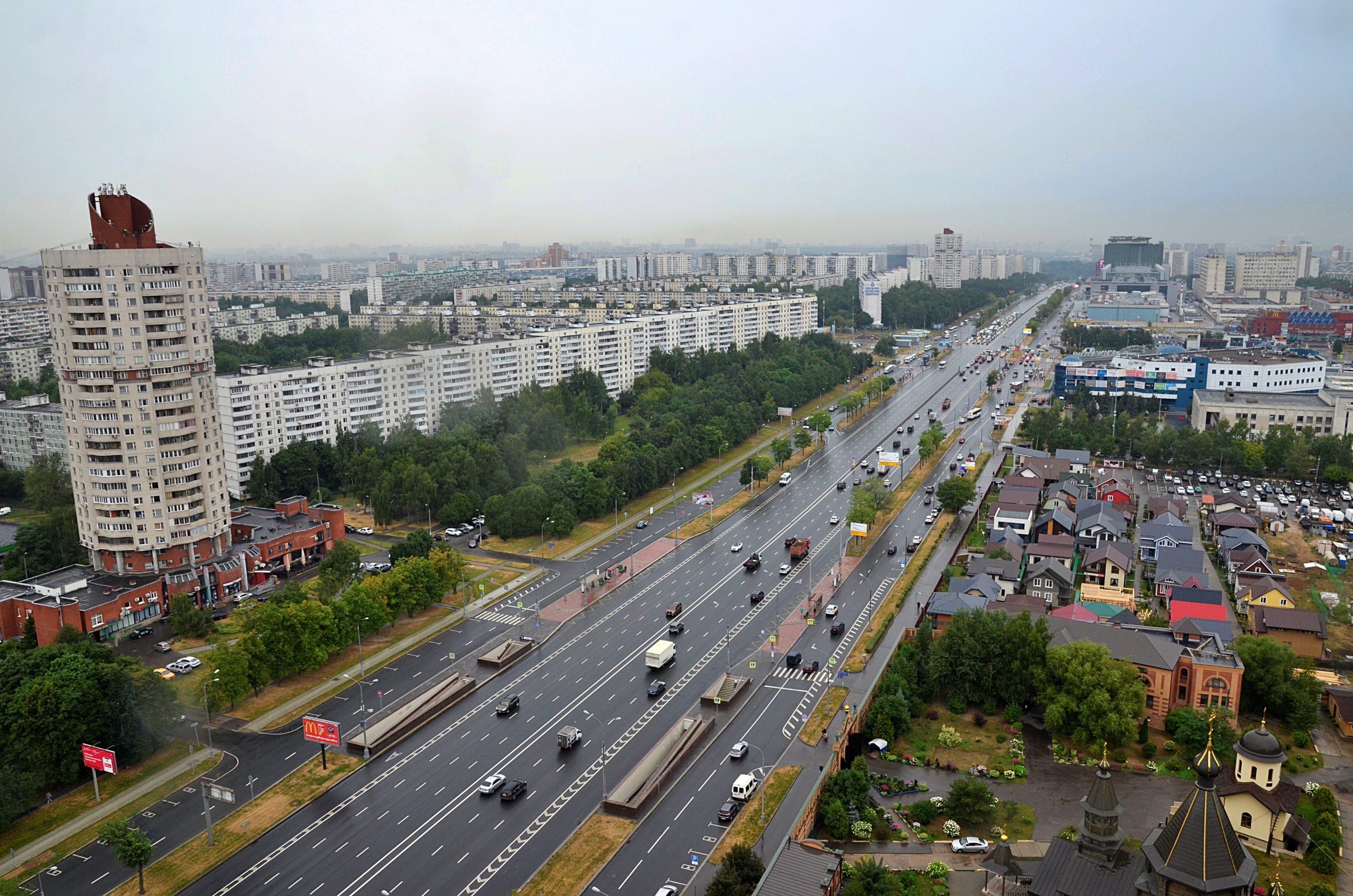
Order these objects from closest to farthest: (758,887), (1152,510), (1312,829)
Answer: (758,887) → (1312,829) → (1152,510)

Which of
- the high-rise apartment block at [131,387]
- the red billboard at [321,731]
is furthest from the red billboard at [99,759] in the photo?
the high-rise apartment block at [131,387]

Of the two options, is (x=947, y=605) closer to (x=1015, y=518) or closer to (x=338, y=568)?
(x=1015, y=518)

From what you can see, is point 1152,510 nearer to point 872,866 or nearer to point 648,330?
point 872,866

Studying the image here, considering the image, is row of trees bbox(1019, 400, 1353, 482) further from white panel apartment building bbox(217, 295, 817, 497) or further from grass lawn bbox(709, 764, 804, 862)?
grass lawn bbox(709, 764, 804, 862)

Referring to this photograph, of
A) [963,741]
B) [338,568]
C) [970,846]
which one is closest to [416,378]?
[338,568]

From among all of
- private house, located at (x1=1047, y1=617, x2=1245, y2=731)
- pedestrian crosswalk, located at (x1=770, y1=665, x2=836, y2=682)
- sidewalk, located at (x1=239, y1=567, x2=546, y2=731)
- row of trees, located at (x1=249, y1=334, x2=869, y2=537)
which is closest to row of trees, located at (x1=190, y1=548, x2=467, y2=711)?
sidewalk, located at (x1=239, y1=567, x2=546, y2=731)

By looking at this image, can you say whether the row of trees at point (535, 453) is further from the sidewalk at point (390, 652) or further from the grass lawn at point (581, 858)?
the grass lawn at point (581, 858)

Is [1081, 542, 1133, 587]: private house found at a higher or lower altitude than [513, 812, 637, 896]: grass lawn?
higher

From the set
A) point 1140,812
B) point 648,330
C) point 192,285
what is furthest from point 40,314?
point 1140,812
